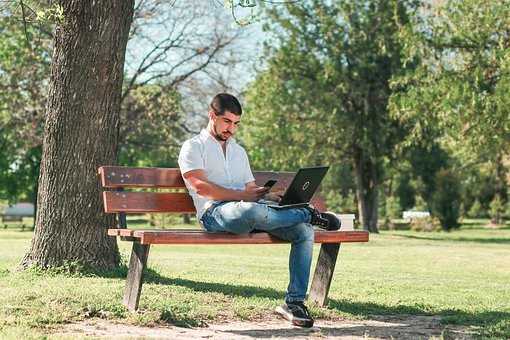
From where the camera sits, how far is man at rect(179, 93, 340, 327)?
6.70 m

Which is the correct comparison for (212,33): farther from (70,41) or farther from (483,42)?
(70,41)

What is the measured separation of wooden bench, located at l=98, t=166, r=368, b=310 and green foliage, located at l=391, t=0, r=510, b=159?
1888cm

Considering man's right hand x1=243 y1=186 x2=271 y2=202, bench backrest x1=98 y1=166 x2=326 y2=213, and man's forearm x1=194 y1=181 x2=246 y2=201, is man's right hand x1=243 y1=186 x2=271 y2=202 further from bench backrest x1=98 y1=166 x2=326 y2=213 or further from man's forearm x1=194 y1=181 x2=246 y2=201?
bench backrest x1=98 y1=166 x2=326 y2=213

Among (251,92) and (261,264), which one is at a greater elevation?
(251,92)

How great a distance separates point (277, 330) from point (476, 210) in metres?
54.0

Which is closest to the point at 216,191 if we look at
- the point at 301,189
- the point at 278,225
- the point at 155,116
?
the point at 278,225

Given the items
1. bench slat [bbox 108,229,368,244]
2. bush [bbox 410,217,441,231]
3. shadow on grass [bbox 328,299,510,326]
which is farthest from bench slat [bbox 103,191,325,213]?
bush [bbox 410,217,441,231]

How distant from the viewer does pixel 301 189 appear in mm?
6742

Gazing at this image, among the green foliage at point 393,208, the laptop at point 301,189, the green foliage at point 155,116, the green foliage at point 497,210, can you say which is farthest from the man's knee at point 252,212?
the green foliage at point 497,210

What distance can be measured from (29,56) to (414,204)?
34.1 meters

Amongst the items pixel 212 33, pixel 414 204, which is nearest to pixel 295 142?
pixel 212 33

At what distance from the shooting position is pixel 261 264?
46.8 feet

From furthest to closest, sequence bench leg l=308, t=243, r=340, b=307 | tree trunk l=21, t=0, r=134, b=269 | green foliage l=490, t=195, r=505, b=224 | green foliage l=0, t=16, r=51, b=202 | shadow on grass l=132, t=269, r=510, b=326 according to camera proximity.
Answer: green foliage l=490, t=195, r=505, b=224 < green foliage l=0, t=16, r=51, b=202 < tree trunk l=21, t=0, r=134, b=269 < bench leg l=308, t=243, r=340, b=307 < shadow on grass l=132, t=269, r=510, b=326

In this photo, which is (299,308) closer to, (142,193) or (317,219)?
(317,219)
